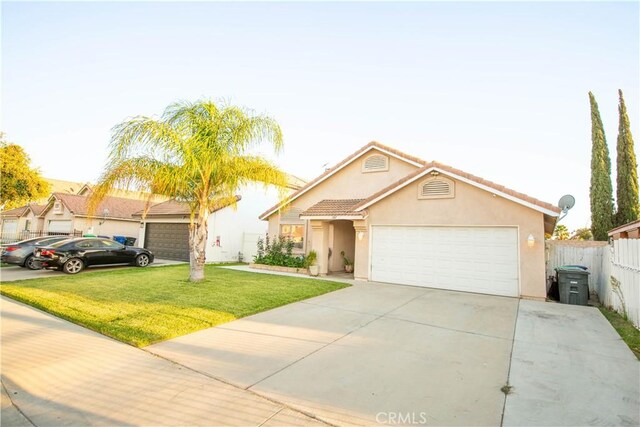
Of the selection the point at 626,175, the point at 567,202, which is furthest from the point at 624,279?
the point at 626,175

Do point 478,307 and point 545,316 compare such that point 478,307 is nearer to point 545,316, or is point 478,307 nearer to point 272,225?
point 545,316

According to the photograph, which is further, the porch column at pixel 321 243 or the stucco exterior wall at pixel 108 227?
the stucco exterior wall at pixel 108 227

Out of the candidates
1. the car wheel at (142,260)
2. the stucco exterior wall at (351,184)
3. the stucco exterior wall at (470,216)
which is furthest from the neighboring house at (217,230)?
the stucco exterior wall at (470,216)

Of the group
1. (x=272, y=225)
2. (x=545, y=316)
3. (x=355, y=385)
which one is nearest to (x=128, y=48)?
(x=272, y=225)

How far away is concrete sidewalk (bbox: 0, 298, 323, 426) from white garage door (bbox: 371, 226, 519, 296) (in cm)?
931

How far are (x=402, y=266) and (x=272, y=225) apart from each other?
844cm

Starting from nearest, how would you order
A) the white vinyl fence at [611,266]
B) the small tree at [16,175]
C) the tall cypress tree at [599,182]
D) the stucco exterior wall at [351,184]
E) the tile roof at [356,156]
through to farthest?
the white vinyl fence at [611,266] → the tile roof at [356,156] → the stucco exterior wall at [351,184] → the tall cypress tree at [599,182] → the small tree at [16,175]

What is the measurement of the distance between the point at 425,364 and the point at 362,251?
27.8 feet

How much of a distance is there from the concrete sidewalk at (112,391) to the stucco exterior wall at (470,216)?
31.4ft

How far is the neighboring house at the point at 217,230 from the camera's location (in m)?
19.2

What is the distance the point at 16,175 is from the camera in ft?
75.5

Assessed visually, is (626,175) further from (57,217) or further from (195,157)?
(57,217)

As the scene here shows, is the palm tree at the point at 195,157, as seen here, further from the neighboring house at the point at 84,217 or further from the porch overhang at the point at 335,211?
the neighboring house at the point at 84,217

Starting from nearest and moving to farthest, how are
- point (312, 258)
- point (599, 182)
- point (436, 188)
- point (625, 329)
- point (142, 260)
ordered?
point (625, 329)
point (436, 188)
point (312, 258)
point (142, 260)
point (599, 182)
